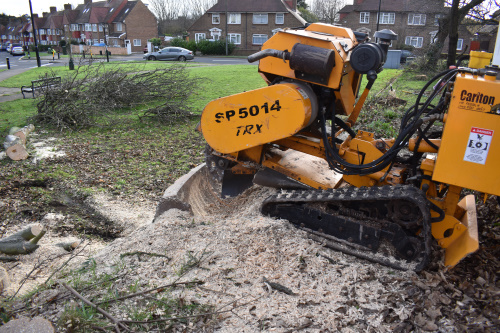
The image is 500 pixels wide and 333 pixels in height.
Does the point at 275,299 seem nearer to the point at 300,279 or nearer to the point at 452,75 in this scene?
the point at 300,279

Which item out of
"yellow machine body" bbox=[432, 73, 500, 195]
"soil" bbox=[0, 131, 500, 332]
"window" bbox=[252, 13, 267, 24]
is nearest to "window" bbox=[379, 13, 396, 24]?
"window" bbox=[252, 13, 267, 24]

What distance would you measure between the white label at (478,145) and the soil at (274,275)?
90 cm

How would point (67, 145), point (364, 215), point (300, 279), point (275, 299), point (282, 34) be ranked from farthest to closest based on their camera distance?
point (67, 145), point (282, 34), point (364, 215), point (300, 279), point (275, 299)

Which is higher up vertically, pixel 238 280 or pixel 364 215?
pixel 364 215

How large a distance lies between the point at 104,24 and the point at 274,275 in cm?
6482

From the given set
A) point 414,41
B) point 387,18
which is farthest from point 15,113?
point 414,41

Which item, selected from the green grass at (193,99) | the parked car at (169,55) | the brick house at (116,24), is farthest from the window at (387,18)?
the green grass at (193,99)

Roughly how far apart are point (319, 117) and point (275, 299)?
1.99 meters

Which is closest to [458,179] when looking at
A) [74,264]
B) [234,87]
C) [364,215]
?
[364,215]

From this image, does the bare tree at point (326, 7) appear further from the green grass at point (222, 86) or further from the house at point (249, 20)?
the green grass at point (222, 86)

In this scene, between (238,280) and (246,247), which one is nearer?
(238,280)

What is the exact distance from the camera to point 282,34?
401 cm

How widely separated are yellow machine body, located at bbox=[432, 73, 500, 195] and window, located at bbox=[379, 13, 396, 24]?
51020 mm

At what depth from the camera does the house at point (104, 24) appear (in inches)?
2212
